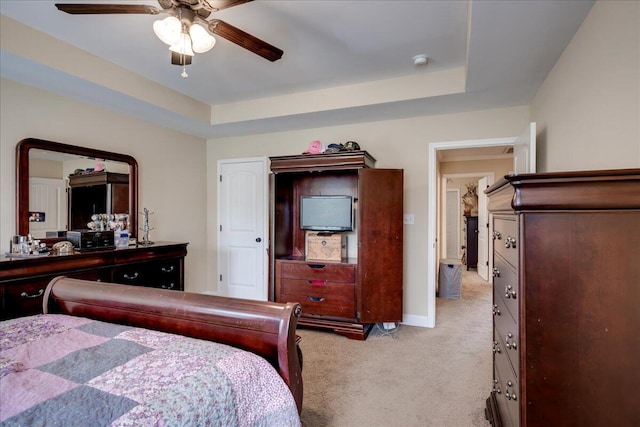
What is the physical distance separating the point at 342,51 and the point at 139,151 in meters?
2.64

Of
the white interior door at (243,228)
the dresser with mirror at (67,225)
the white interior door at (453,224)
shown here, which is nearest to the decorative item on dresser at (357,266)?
the white interior door at (243,228)

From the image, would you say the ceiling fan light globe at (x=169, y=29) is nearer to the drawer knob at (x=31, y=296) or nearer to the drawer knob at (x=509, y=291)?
the drawer knob at (x=31, y=296)

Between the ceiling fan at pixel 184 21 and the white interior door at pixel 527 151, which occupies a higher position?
the ceiling fan at pixel 184 21

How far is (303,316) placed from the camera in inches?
141

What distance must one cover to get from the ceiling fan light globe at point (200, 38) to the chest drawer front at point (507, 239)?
189 cm

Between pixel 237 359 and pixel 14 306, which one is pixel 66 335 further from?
pixel 14 306

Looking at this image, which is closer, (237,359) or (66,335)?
(237,359)

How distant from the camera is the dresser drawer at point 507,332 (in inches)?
49.0

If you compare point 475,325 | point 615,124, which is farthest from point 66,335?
point 475,325

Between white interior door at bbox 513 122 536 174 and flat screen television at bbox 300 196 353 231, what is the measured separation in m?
1.68

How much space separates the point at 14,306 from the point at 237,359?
2.11 m

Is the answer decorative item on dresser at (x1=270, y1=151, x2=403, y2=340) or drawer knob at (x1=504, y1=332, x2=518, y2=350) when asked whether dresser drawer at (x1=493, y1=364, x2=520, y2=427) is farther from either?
decorative item on dresser at (x1=270, y1=151, x2=403, y2=340)

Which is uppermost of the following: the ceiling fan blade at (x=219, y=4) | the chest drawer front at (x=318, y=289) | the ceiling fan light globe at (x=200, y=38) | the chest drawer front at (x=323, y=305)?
the ceiling fan blade at (x=219, y=4)

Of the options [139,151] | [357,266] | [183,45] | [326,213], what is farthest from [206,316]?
[139,151]
